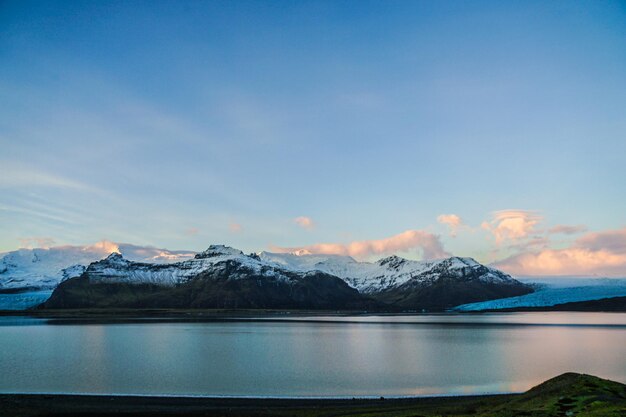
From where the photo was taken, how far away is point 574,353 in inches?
3243

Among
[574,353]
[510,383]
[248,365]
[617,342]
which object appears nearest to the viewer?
[510,383]

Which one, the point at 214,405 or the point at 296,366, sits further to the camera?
the point at 296,366

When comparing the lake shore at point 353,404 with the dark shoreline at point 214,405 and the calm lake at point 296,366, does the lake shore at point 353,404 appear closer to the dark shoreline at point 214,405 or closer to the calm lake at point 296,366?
the dark shoreline at point 214,405

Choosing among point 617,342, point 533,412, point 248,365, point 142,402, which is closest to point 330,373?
point 248,365

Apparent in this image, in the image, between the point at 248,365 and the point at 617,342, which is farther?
the point at 617,342

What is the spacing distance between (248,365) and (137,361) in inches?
593

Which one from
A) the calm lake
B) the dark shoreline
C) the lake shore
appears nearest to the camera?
the lake shore

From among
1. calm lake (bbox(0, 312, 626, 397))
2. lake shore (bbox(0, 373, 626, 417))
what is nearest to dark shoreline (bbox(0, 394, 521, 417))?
lake shore (bbox(0, 373, 626, 417))

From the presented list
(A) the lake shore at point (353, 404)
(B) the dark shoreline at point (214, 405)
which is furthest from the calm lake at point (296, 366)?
(A) the lake shore at point (353, 404)

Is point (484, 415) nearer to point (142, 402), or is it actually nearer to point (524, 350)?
point (142, 402)

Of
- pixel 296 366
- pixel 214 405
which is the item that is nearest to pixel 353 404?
pixel 214 405

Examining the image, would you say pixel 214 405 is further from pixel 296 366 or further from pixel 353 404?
pixel 296 366

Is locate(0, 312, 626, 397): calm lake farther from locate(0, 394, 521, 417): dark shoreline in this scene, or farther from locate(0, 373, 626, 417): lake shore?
locate(0, 373, 626, 417): lake shore

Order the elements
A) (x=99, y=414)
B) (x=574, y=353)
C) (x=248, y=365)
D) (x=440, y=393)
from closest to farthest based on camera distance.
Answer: (x=99, y=414)
(x=440, y=393)
(x=248, y=365)
(x=574, y=353)
